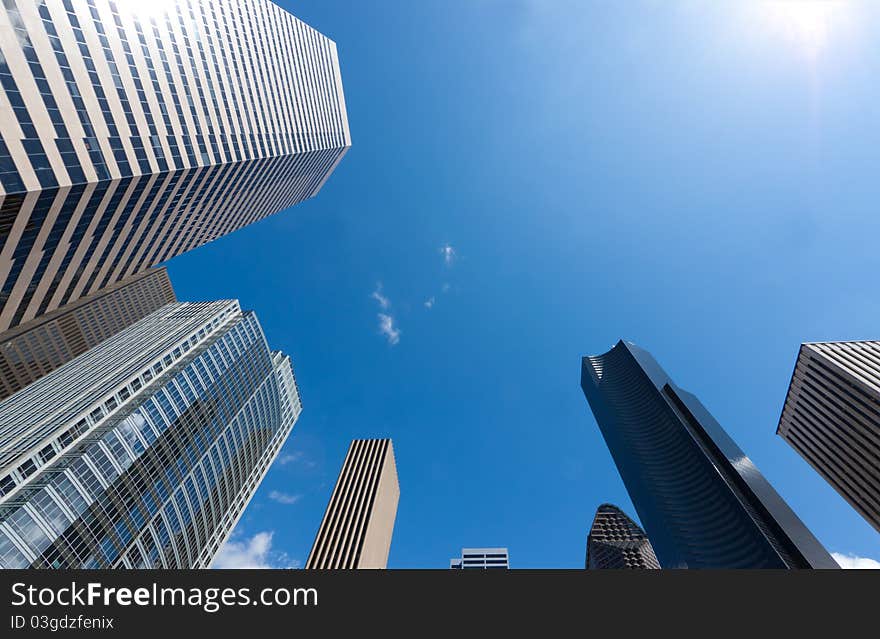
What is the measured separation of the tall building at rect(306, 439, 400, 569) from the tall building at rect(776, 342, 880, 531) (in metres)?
104

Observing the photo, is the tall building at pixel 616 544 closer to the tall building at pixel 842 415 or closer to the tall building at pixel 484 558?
the tall building at pixel 484 558

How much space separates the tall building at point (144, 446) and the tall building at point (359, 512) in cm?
3189

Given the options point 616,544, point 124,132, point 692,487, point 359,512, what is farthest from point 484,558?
point 124,132

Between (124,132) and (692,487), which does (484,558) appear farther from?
(124,132)

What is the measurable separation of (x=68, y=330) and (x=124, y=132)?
514 ft

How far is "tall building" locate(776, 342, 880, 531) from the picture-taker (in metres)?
64.4

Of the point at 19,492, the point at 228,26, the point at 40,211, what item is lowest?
the point at 19,492

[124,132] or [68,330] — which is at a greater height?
[68,330]

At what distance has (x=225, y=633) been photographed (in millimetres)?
11133

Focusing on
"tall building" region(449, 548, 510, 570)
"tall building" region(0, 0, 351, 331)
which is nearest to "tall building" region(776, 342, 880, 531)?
"tall building" region(0, 0, 351, 331)

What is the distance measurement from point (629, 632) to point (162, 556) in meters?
104

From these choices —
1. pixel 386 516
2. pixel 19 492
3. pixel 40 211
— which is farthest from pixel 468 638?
pixel 386 516

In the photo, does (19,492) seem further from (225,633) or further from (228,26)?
(228,26)

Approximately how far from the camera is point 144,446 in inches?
3000
